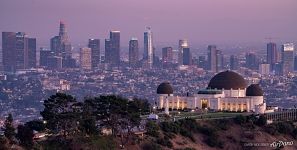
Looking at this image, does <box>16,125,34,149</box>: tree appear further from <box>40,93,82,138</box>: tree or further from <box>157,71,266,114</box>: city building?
<box>157,71,266,114</box>: city building

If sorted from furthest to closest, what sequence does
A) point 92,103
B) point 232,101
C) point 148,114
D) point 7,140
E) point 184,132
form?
point 232,101, point 148,114, point 184,132, point 92,103, point 7,140

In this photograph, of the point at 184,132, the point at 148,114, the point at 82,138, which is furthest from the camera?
the point at 148,114

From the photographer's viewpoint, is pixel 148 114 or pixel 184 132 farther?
pixel 148 114

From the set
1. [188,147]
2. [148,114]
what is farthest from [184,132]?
[148,114]

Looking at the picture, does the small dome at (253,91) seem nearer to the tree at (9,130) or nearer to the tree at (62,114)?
the tree at (62,114)

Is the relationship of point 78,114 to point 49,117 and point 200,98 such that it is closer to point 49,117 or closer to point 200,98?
point 49,117

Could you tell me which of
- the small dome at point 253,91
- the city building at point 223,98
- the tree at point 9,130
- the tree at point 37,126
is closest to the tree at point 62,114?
the tree at point 37,126

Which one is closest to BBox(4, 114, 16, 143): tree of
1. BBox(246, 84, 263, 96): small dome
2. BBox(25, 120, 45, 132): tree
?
BBox(25, 120, 45, 132): tree

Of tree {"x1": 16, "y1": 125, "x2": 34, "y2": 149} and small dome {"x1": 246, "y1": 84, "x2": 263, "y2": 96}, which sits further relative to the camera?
small dome {"x1": 246, "y1": 84, "x2": 263, "y2": 96}

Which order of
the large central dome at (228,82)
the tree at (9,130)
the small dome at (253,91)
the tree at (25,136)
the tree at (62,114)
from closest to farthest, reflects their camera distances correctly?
the tree at (25,136) → the tree at (9,130) → the tree at (62,114) → the small dome at (253,91) → the large central dome at (228,82)
